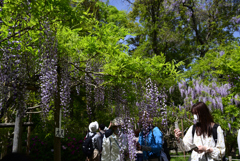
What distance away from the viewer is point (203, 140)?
10.0ft

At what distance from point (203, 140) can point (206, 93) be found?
9023 millimetres

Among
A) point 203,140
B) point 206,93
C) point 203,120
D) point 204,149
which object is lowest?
point 204,149

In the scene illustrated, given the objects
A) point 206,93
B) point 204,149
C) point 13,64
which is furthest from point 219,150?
point 206,93

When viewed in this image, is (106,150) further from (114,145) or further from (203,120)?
(203,120)

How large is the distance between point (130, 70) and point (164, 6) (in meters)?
14.3

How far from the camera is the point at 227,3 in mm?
17875

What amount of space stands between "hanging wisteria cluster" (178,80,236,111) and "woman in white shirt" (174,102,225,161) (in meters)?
8.02

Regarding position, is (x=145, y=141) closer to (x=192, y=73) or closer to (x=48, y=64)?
(x=48, y=64)

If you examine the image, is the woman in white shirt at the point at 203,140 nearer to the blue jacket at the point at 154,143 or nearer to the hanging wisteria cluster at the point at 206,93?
the blue jacket at the point at 154,143

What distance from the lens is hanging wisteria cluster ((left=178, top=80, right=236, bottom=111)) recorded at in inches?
439

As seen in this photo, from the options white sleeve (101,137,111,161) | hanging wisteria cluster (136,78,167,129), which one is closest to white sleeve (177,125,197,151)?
hanging wisteria cluster (136,78,167,129)

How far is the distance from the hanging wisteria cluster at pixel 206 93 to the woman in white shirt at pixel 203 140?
26.3 ft

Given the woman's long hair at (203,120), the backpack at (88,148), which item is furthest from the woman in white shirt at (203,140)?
the backpack at (88,148)

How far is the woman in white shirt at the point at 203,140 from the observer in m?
2.92
